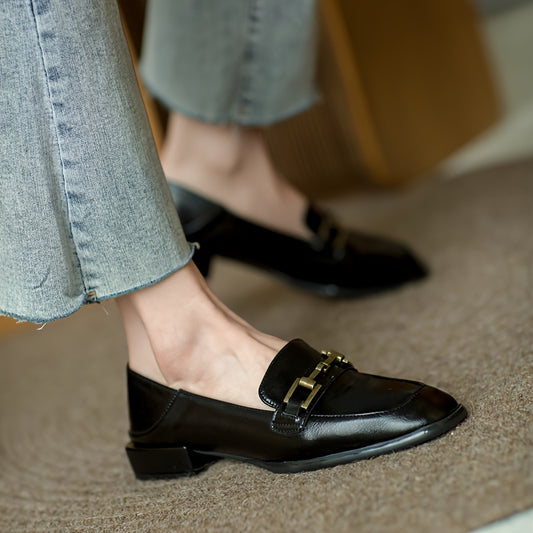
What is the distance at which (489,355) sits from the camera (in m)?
0.61

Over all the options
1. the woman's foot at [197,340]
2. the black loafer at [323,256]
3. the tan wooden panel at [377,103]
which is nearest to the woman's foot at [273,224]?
the black loafer at [323,256]

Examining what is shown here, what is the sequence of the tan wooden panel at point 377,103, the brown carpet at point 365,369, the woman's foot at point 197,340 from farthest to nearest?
the tan wooden panel at point 377,103, the woman's foot at point 197,340, the brown carpet at point 365,369

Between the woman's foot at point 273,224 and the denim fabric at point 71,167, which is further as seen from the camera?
the woman's foot at point 273,224

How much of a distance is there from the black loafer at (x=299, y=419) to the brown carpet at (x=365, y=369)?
0.5 inches

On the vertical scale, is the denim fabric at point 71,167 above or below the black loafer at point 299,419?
above

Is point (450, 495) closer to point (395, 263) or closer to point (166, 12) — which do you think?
point (395, 263)

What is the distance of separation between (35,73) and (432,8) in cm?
138

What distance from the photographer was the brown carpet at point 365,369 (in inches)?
17.2

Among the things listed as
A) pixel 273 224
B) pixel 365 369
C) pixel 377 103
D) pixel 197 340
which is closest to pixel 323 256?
pixel 273 224

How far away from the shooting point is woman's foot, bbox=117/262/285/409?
540mm

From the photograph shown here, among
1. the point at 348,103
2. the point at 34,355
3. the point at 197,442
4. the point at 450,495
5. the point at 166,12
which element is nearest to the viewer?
the point at 450,495

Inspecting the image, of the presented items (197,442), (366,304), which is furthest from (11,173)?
(366,304)

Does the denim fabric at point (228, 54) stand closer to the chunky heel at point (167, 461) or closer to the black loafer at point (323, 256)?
the black loafer at point (323, 256)

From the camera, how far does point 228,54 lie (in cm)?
84
